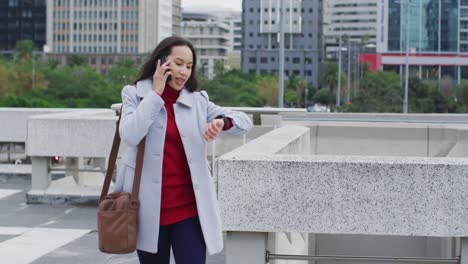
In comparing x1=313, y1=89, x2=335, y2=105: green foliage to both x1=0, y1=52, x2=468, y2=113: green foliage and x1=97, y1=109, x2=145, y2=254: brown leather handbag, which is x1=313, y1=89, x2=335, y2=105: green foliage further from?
x1=97, y1=109, x2=145, y2=254: brown leather handbag

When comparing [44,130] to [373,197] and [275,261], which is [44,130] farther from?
[373,197]

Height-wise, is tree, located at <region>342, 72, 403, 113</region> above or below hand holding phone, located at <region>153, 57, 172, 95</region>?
below

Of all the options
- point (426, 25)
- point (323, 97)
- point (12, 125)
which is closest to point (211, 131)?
point (12, 125)

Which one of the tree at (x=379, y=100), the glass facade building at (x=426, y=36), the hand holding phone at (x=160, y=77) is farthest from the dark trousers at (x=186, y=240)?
the glass facade building at (x=426, y=36)

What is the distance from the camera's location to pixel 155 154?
475cm

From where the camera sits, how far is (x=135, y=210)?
4.75 m

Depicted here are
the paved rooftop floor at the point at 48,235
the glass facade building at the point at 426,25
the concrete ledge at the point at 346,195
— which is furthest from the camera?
the glass facade building at the point at 426,25

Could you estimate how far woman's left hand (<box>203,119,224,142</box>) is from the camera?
15.8 feet

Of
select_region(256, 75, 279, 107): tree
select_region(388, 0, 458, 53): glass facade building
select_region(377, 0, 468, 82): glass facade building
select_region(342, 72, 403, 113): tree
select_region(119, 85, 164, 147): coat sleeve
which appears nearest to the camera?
select_region(119, 85, 164, 147): coat sleeve

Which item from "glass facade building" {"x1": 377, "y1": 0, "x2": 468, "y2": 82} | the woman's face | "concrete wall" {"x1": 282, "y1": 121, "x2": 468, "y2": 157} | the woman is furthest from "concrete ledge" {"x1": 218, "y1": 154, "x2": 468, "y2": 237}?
"glass facade building" {"x1": 377, "y1": 0, "x2": 468, "y2": 82}

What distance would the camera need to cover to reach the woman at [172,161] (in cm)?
475

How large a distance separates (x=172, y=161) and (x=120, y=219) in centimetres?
36

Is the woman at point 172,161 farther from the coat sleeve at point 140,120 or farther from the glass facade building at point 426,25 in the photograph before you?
the glass facade building at point 426,25

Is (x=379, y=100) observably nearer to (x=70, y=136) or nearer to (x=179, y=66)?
(x=70, y=136)
